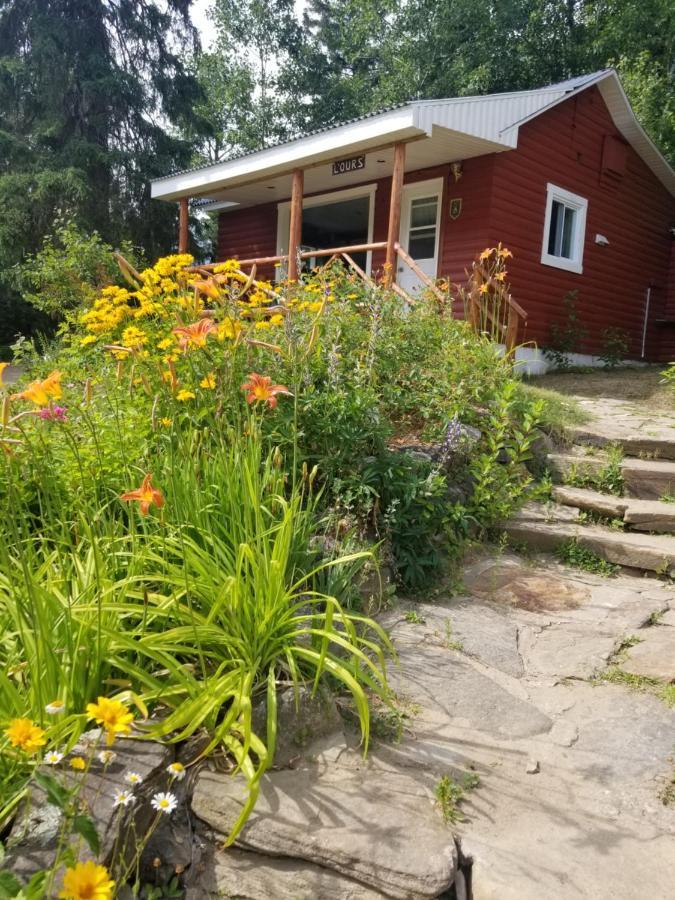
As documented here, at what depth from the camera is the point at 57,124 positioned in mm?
16109

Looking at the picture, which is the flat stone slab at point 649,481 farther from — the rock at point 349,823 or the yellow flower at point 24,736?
the yellow flower at point 24,736

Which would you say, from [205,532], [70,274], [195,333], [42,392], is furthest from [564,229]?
[42,392]

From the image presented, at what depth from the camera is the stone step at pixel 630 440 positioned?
4793 mm

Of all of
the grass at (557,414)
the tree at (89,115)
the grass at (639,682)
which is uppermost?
the tree at (89,115)

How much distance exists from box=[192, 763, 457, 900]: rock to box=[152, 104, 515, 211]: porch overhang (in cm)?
742

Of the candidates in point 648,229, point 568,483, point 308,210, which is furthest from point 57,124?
point 568,483

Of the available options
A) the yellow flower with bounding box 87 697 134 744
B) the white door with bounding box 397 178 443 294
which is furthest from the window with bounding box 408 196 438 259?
the yellow flower with bounding box 87 697 134 744

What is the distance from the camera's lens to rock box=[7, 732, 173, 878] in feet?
4.50

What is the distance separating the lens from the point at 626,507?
160 inches

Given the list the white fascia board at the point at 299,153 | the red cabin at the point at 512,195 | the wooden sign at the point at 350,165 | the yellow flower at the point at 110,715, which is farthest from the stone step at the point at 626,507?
the wooden sign at the point at 350,165

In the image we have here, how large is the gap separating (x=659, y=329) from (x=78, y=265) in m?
10.4

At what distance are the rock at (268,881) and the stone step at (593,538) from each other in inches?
104

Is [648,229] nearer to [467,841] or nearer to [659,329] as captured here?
[659,329]

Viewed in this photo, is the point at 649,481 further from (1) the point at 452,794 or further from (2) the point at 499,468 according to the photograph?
(1) the point at 452,794
